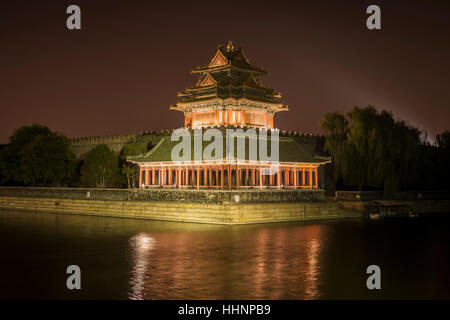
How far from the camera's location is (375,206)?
113 ft

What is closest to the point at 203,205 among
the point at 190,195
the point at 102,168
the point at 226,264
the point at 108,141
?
the point at 190,195

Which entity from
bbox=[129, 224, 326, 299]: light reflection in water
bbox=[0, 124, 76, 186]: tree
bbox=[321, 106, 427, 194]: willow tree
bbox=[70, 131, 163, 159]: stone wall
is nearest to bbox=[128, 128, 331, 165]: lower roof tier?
bbox=[321, 106, 427, 194]: willow tree

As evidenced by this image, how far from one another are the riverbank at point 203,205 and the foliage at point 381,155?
12.6ft

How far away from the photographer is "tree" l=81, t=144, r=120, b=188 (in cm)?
4459

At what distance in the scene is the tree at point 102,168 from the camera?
4459 centimetres

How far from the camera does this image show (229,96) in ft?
132

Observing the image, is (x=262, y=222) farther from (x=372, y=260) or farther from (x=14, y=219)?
(x=14, y=219)

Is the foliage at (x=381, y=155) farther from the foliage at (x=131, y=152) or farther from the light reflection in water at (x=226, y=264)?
the foliage at (x=131, y=152)

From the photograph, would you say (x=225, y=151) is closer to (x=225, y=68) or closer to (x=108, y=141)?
(x=225, y=68)

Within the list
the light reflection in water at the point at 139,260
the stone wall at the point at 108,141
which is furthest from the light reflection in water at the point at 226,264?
the stone wall at the point at 108,141

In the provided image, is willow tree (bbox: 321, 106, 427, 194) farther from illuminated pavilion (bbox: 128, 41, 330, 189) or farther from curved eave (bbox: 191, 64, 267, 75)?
curved eave (bbox: 191, 64, 267, 75)
